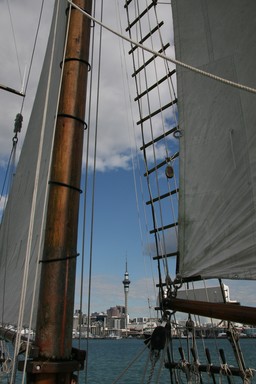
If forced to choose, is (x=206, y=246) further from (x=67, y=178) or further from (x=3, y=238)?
(x=3, y=238)

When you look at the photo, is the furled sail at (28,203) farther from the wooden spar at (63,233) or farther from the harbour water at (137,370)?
the harbour water at (137,370)

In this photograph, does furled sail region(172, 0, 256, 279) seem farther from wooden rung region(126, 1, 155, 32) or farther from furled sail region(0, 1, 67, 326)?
wooden rung region(126, 1, 155, 32)

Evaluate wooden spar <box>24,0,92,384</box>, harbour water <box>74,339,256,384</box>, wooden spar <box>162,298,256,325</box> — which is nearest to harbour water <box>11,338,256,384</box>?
harbour water <box>74,339,256,384</box>

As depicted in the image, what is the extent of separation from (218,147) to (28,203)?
267 centimetres

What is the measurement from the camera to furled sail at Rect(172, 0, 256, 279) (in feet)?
11.8

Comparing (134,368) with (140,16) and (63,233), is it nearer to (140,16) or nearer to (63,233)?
(140,16)

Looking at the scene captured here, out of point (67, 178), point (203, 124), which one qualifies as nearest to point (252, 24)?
point (203, 124)

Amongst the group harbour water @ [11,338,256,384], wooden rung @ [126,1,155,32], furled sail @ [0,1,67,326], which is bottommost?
harbour water @ [11,338,256,384]

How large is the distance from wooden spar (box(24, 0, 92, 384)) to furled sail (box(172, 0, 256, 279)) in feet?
4.55

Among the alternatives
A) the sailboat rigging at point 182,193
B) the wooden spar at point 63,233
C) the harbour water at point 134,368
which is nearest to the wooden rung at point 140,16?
the sailboat rigging at point 182,193

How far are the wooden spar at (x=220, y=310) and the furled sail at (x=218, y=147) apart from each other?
377mm

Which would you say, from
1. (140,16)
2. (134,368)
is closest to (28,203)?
(140,16)

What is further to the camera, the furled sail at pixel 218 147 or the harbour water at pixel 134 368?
the harbour water at pixel 134 368

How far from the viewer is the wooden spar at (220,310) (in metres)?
2.79
